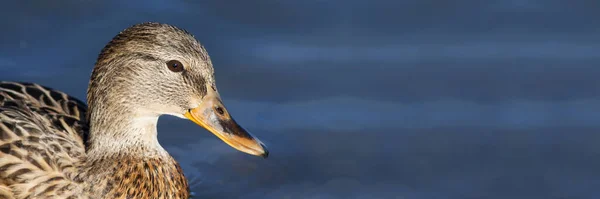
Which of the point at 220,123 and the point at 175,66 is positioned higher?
the point at 175,66

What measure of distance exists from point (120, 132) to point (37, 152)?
50cm

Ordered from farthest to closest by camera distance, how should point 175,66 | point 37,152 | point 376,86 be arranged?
1. point 376,86
2. point 37,152
3. point 175,66

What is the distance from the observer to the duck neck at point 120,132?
680cm

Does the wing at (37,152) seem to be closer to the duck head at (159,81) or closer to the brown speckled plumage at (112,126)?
the brown speckled plumage at (112,126)

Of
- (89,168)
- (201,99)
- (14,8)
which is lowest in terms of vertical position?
(89,168)

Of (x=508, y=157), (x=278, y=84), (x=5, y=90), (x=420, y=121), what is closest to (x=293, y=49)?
(x=278, y=84)

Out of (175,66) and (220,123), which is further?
(220,123)

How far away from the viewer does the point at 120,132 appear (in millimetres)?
6902

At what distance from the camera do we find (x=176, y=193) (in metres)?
7.37

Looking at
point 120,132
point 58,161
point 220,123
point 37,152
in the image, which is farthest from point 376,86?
point 37,152

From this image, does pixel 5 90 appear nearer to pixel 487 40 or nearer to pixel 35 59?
pixel 35 59

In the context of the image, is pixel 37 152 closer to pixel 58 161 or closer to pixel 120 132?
pixel 58 161

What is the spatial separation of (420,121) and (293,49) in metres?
1.20

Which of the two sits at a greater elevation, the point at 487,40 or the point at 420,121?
the point at 487,40
